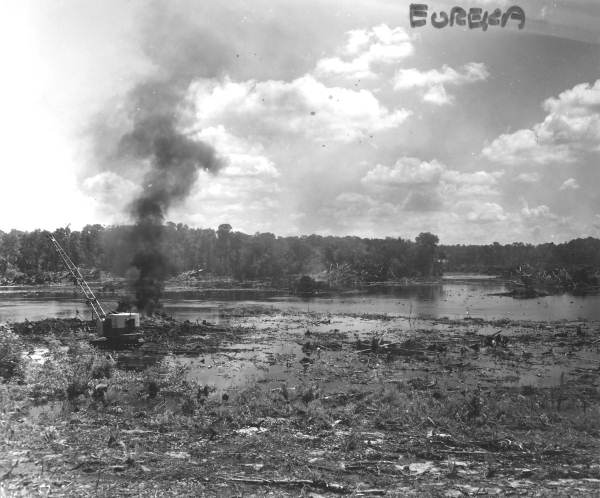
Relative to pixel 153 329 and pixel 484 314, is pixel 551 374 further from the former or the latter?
pixel 484 314

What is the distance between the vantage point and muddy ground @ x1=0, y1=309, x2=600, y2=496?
1430 centimetres

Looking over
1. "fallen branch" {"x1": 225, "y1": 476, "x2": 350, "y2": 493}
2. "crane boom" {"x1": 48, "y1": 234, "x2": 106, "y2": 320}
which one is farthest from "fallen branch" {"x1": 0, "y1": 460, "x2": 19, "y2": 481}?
"crane boom" {"x1": 48, "y1": 234, "x2": 106, "y2": 320}

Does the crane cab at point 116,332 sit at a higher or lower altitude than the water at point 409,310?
higher

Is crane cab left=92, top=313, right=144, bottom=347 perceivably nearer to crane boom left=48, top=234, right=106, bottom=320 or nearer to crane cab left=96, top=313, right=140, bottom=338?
crane cab left=96, top=313, right=140, bottom=338

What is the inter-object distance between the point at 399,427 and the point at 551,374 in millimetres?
18171

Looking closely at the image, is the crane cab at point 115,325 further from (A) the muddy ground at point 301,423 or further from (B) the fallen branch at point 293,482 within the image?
(B) the fallen branch at point 293,482

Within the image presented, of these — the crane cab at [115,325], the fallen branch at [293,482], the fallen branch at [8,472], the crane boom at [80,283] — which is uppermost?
the crane boom at [80,283]

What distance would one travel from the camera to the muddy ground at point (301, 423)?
1430 centimetres

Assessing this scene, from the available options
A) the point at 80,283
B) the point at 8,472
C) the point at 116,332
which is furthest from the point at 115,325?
the point at 8,472

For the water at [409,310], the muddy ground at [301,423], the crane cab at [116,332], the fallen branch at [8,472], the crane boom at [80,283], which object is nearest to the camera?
the fallen branch at [8,472]

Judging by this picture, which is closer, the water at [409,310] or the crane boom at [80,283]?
the crane boom at [80,283]

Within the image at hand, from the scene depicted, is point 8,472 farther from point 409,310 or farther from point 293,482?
point 409,310

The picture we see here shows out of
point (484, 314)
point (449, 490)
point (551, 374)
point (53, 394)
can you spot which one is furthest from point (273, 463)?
point (484, 314)

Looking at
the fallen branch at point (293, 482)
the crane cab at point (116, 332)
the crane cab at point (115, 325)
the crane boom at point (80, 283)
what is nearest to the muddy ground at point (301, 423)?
the fallen branch at point (293, 482)
